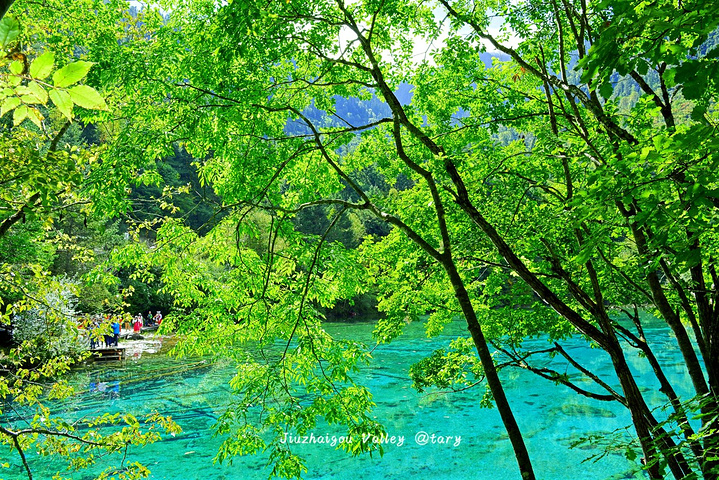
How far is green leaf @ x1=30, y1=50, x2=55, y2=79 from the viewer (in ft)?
2.45

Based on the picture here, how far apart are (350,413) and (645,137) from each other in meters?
3.49

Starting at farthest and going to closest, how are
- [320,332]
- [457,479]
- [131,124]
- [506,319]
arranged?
Answer: [457,479] → [506,319] → [320,332] → [131,124]

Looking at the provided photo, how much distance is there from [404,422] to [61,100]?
1423 centimetres

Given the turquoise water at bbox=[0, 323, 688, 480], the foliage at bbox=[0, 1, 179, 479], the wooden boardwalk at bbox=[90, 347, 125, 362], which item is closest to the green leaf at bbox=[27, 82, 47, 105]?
the foliage at bbox=[0, 1, 179, 479]

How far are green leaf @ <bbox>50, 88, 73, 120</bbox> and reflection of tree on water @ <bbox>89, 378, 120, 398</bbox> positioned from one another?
17.7 meters

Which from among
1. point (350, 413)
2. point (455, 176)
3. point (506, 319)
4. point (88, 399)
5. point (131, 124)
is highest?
point (455, 176)

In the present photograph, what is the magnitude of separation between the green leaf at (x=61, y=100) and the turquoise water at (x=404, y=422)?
8.18 meters

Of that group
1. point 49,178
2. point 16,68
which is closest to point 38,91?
point 16,68

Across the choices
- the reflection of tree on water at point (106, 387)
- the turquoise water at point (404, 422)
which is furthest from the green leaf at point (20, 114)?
the reflection of tree on water at point (106, 387)

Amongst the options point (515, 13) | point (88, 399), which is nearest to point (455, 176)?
point (515, 13)

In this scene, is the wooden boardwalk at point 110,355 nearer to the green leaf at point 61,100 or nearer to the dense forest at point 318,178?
the dense forest at point 318,178

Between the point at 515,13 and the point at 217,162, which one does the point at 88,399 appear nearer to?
the point at 217,162

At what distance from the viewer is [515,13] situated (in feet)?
16.2

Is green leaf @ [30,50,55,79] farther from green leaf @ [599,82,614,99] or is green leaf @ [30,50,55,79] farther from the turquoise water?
the turquoise water
